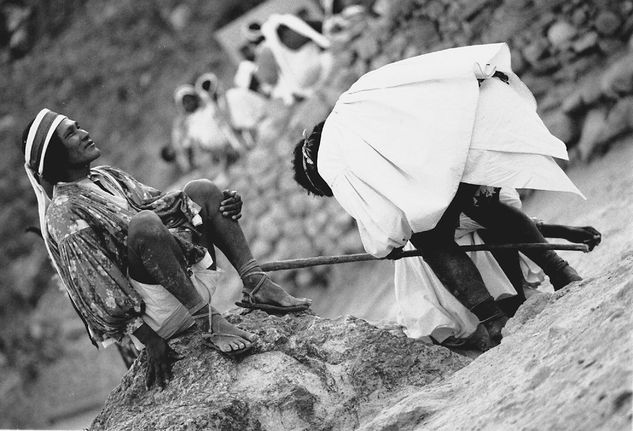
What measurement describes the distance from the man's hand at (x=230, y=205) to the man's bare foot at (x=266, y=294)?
238mm

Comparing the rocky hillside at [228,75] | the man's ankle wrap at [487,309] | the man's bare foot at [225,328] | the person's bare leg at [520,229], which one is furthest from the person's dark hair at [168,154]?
the man's ankle wrap at [487,309]

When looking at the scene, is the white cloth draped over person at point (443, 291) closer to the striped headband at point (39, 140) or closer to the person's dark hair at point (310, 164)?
the person's dark hair at point (310, 164)

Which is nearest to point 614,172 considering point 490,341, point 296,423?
point 490,341

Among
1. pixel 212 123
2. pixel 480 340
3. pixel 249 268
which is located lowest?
pixel 212 123

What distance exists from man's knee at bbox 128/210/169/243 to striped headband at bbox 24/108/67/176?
457mm

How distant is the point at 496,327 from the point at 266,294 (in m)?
0.86

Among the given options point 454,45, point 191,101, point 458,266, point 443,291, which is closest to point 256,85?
point 191,101

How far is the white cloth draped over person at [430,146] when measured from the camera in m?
3.23

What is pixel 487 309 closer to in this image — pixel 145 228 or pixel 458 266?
pixel 458 266

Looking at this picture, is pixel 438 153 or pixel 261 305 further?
pixel 261 305

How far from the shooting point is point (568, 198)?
6.66 m

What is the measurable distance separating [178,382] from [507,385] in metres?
1.30

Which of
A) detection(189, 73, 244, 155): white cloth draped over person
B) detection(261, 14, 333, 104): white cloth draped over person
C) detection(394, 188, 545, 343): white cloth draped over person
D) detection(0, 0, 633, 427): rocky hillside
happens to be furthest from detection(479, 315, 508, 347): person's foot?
detection(189, 73, 244, 155): white cloth draped over person

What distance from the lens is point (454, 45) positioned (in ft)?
26.1
